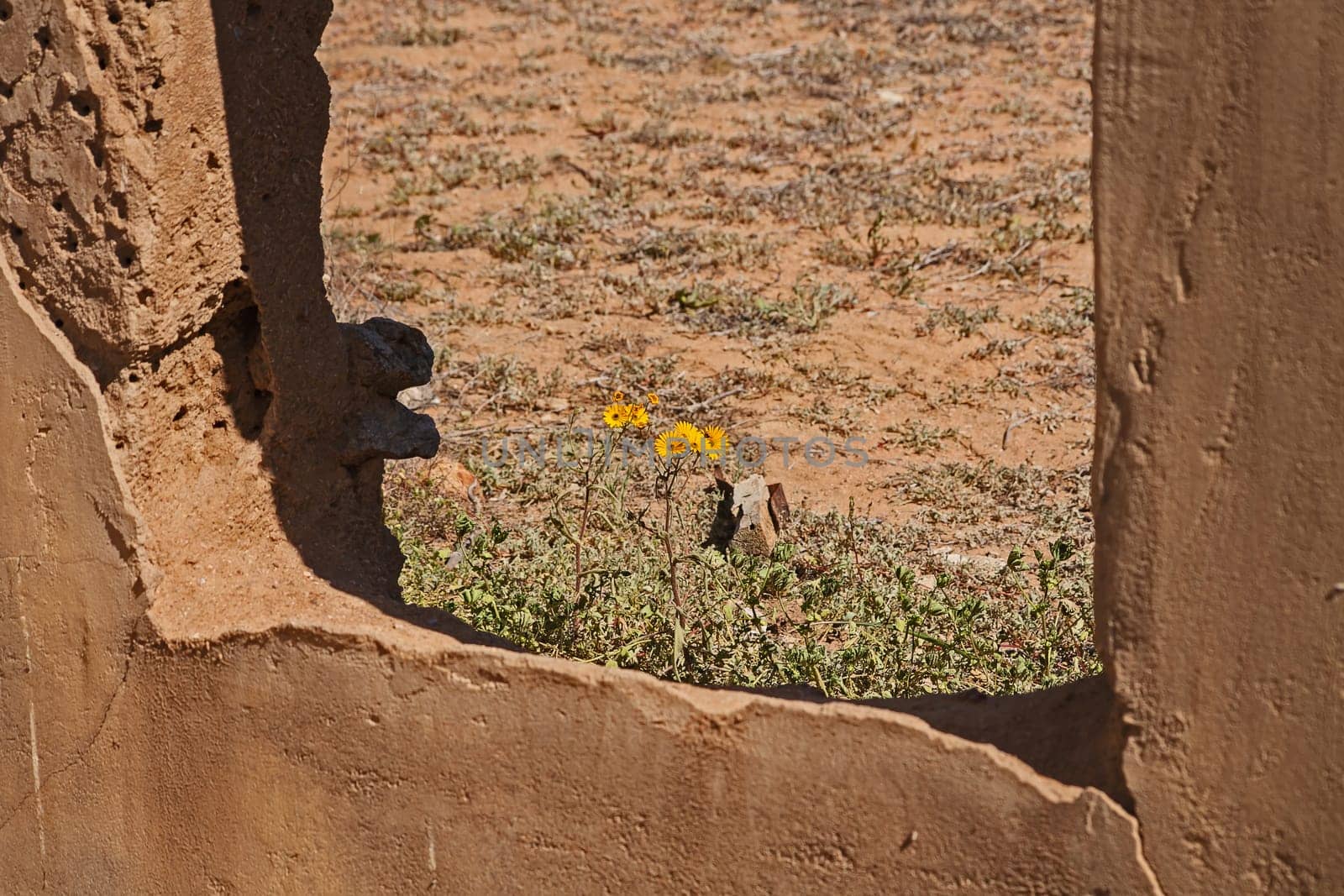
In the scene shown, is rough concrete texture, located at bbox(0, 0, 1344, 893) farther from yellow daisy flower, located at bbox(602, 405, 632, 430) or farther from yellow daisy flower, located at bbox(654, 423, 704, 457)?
yellow daisy flower, located at bbox(654, 423, 704, 457)

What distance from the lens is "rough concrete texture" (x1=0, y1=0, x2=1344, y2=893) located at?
1874mm

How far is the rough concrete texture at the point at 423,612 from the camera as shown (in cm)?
187

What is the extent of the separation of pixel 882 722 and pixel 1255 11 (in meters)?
1.08

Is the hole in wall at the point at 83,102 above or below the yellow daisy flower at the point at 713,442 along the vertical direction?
above

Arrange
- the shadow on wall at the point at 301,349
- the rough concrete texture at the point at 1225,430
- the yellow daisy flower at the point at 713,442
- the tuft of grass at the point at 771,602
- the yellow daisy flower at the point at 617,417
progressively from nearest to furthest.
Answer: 1. the rough concrete texture at the point at 1225,430
2. the shadow on wall at the point at 301,349
3. the tuft of grass at the point at 771,602
4. the yellow daisy flower at the point at 617,417
5. the yellow daisy flower at the point at 713,442

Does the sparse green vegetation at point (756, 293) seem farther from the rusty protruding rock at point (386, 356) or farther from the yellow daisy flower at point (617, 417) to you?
the rusty protruding rock at point (386, 356)

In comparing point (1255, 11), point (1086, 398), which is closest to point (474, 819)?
point (1255, 11)

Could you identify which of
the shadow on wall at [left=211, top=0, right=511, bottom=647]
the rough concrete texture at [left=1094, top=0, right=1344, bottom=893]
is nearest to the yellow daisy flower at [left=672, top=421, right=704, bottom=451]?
the shadow on wall at [left=211, top=0, right=511, bottom=647]

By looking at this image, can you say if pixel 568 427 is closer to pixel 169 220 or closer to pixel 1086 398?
pixel 1086 398

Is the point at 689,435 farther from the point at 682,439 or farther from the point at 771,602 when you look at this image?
the point at 771,602

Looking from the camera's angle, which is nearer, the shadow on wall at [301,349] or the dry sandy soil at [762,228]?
A: the shadow on wall at [301,349]

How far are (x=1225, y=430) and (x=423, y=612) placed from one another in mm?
1431

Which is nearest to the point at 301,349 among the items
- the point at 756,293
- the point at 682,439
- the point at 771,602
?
the point at 682,439

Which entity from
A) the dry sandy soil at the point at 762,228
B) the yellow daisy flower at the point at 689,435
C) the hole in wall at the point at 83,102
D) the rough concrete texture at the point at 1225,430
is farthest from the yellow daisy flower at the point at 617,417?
the rough concrete texture at the point at 1225,430
